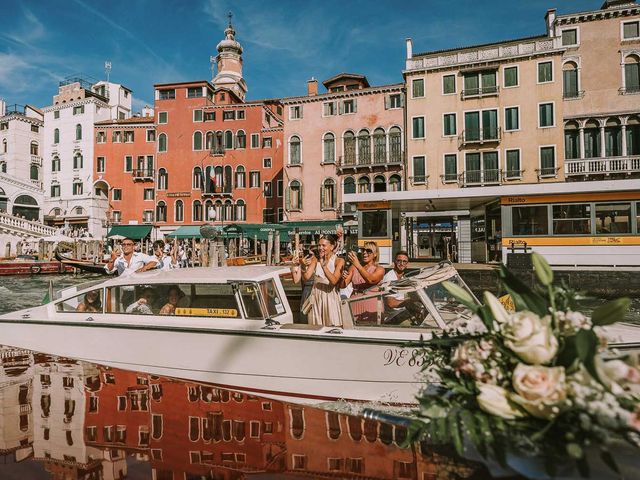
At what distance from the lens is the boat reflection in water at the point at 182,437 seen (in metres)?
1.47

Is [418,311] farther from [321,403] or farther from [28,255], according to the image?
[28,255]

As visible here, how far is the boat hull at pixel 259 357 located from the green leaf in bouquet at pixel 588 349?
334 centimetres

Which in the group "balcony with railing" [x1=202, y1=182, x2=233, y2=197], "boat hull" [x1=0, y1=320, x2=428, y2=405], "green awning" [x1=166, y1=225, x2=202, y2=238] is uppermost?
"balcony with railing" [x1=202, y1=182, x2=233, y2=197]

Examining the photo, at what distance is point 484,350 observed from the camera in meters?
1.25

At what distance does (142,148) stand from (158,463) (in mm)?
39456

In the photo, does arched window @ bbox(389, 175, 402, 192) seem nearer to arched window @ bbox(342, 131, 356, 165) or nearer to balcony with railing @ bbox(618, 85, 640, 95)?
arched window @ bbox(342, 131, 356, 165)

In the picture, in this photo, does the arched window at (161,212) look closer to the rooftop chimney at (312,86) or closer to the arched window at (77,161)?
the arched window at (77,161)

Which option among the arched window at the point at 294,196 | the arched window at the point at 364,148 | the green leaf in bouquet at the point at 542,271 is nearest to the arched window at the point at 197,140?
the arched window at the point at 294,196

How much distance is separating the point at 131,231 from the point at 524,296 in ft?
124

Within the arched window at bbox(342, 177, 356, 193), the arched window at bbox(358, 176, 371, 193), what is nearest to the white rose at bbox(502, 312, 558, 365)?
the arched window at bbox(358, 176, 371, 193)

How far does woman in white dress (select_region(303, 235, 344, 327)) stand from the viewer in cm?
515

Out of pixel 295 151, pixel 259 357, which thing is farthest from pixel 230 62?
pixel 259 357

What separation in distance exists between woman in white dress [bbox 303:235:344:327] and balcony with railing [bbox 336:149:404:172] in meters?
23.6

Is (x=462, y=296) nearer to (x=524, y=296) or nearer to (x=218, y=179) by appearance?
(x=524, y=296)
